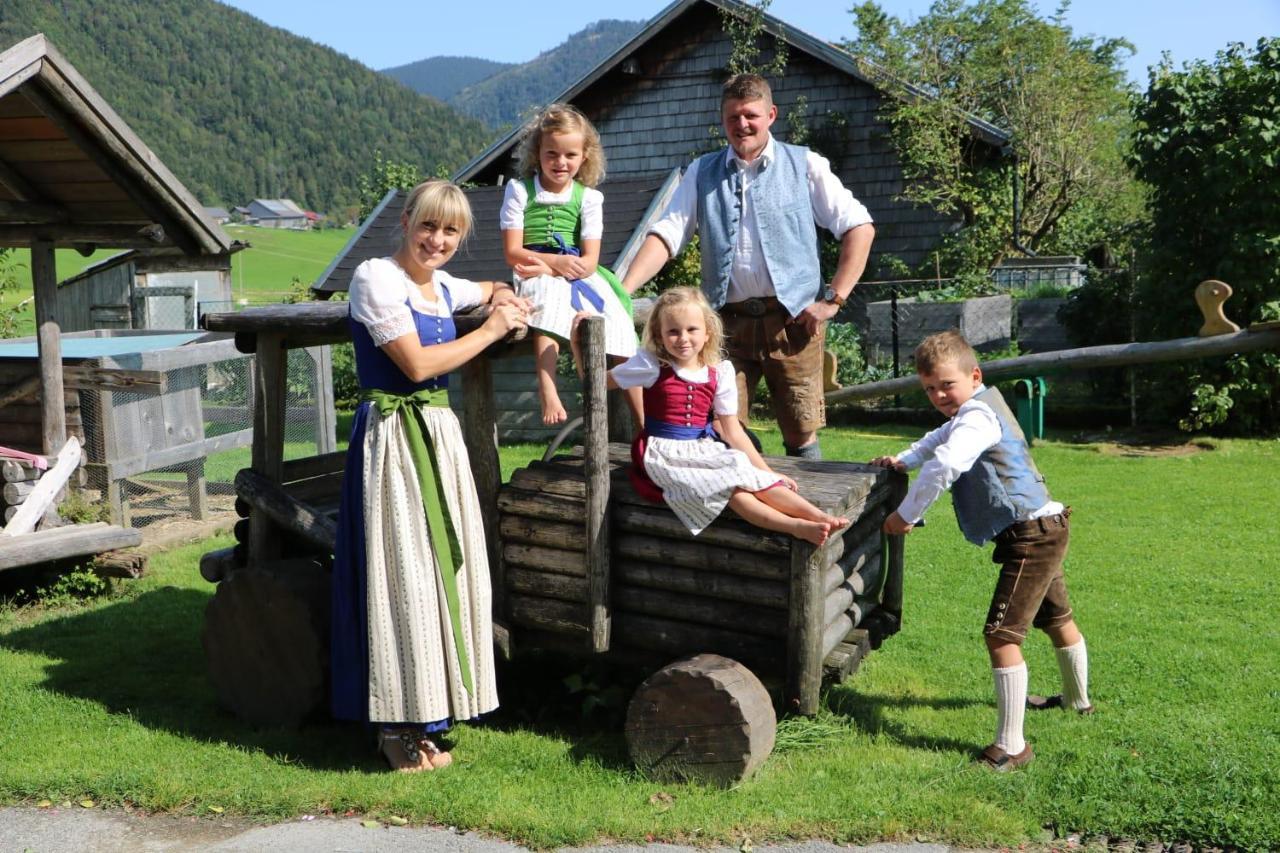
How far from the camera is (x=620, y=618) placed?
4.85 m

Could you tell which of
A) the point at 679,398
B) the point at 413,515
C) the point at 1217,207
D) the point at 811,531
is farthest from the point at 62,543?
the point at 1217,207

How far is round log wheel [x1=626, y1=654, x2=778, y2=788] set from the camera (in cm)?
436

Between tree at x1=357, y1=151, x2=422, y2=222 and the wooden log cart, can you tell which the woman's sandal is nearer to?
the wooden log cart

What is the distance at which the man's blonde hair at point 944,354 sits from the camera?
4.59 metres

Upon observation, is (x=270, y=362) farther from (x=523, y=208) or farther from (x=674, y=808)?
(x=674, y=808)

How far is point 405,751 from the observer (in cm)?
478

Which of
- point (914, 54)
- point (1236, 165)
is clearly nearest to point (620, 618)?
point (1236, 165)

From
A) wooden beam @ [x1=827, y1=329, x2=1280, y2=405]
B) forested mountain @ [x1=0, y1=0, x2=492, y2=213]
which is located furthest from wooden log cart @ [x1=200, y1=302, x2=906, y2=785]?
forested mountain @ [x1=0, y1=0, x2=492, y2=213]

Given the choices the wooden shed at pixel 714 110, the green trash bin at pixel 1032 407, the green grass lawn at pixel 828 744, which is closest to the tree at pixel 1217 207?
the green trash bin at pixel 1032 407

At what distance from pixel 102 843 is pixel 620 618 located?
1.95 metres

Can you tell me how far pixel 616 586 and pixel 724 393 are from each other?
2.84 ft

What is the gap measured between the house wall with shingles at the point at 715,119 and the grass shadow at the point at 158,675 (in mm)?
14569

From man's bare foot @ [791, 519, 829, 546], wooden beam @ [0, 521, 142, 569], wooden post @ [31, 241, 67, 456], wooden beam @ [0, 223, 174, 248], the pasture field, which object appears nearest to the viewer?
man's bare foot @ [791, 519, 829, 546]

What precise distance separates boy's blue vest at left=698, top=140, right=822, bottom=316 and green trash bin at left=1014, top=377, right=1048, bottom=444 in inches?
290
